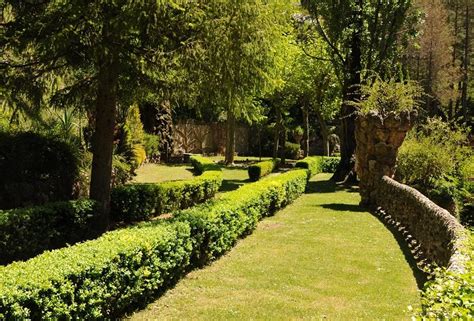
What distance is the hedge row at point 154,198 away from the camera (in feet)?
42.4

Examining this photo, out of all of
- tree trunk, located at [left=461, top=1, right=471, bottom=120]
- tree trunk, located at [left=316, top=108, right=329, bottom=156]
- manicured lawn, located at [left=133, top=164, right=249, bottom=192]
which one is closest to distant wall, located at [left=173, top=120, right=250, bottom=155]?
tree trunk, located at [left=316, top=108, right=329, bottom=156]

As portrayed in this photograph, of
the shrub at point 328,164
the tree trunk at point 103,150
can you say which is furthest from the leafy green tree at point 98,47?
the shrub at point 328,164

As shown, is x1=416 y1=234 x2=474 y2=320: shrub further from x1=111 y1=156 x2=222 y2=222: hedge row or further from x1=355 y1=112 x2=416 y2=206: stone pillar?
x1=355 y1=112 x2=416 y2=206: stone pillar

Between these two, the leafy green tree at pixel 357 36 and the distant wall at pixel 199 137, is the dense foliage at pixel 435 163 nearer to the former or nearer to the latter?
the leafy green tree at pixel 357 36

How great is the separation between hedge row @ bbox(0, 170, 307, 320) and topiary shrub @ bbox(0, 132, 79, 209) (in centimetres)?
487

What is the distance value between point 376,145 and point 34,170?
11027 mm

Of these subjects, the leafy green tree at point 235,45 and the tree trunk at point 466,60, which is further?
the tree trunk at point 466,60

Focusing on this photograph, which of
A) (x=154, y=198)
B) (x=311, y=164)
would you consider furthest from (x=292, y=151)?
(x=154, y=198)

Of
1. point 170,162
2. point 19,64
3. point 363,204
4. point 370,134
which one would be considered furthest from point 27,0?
point 170,162

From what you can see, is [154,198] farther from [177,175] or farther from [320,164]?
[320,164]

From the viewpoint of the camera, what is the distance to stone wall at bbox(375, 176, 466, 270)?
7551 mm

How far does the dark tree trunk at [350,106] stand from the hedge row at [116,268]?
1506 centimetres

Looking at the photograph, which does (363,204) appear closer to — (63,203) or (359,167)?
(359,167)

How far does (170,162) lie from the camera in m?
31.3
